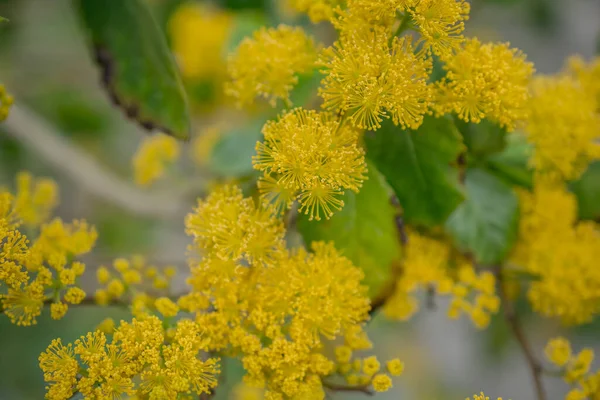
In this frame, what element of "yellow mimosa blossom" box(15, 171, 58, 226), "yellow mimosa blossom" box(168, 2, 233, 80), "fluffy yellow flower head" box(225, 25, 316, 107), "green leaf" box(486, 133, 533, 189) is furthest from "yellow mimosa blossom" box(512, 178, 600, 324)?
"yellow mimosa blossom" box(168, 2, 233, 80)

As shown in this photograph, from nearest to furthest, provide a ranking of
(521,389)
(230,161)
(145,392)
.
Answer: (145,392), (230,161), (521,389)

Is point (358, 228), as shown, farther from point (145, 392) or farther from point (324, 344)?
point (145, 392)

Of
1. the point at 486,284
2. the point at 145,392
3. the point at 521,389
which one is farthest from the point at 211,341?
the point at 521,389

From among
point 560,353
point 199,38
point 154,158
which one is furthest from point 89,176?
point 560,353

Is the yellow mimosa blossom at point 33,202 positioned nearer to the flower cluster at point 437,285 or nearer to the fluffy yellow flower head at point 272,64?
the fluffy yellow flower head at point 272,64

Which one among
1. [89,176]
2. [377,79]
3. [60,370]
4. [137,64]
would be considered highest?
[89,176]

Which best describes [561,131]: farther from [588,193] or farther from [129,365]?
[129,365]

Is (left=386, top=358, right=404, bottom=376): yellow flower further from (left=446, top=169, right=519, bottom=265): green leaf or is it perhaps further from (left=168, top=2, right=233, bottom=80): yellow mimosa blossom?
(left=168, top=2, right=233, bottom=80): yellow mimosa blossom
